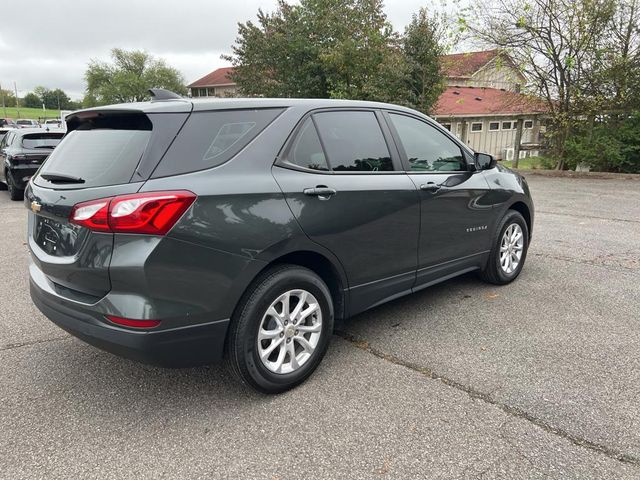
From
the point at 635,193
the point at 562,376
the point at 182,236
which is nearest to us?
the point at 182,236

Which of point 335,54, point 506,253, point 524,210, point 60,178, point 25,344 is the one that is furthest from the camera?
point 335,54

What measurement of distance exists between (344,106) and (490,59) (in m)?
14.3

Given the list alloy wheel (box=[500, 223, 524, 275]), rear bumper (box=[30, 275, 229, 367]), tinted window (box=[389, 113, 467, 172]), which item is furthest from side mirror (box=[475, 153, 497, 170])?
rear bumper (box=[30, 275, 229, 367])

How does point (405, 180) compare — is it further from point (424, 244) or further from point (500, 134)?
point (500, 134)

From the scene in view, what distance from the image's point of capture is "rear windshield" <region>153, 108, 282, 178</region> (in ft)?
8.20

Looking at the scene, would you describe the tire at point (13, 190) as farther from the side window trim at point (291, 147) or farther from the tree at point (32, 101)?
the tree at point (32, 101)

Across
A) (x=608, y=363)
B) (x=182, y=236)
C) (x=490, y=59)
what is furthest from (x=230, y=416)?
(x=490, y=59)

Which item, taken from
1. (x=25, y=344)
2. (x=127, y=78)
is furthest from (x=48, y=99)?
(x=25, y=344)

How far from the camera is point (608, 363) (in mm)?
3166

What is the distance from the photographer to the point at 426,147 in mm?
3896

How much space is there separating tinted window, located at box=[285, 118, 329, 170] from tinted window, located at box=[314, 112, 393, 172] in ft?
0.20

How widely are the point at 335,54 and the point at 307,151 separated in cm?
1676

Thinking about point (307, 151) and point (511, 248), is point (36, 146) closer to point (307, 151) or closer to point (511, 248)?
point (307, 151)

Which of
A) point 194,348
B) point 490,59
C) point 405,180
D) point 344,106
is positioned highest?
point 490,59
